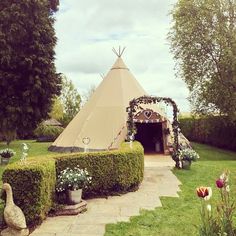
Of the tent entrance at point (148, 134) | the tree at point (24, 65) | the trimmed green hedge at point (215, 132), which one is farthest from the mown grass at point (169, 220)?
the tree at point (24, 65)

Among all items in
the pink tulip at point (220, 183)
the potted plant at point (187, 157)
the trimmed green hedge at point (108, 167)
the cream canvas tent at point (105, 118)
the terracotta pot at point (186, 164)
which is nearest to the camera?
the pink tulip at point (220, 183)

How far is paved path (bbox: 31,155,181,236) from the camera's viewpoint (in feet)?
23.9

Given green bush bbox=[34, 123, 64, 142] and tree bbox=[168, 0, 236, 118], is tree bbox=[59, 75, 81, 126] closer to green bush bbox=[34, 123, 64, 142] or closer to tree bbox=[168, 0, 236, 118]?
green bush bbox=[34, 123, 64, 142]

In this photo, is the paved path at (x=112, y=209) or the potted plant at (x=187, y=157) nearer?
the paved path at (x=112, y=209)

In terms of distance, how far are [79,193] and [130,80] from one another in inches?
650

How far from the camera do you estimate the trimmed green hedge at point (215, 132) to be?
28.4 meters

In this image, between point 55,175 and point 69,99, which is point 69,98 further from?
point 55,175

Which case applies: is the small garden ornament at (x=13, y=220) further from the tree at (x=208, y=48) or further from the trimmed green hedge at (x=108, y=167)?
the tree at (x=208, y=48)

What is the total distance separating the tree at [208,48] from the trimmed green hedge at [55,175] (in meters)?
13.8

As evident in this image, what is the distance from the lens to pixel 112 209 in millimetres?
9039

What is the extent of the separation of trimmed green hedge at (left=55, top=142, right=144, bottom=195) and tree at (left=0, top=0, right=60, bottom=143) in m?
16.6

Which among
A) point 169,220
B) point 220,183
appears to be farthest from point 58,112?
point 220,183

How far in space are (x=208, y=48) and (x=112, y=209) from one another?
1837cm

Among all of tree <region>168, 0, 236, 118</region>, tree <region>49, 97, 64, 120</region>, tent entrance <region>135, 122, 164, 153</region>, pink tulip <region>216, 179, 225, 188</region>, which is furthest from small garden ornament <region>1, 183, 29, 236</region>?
tree <region>49, 97, 64, 120</region>
